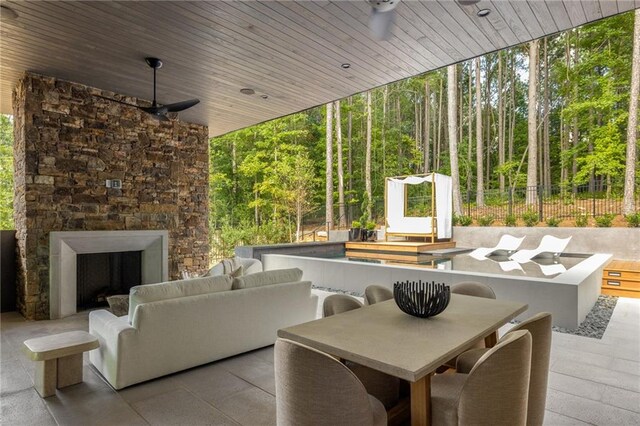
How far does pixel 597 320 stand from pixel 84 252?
6609mm

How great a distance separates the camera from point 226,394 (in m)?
2.58

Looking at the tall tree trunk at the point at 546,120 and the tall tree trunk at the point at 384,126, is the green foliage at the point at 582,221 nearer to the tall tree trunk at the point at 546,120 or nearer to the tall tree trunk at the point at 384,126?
the tall tree trunk at the point at 546,120

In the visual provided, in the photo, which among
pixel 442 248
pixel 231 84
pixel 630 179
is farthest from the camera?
pixel 442 248

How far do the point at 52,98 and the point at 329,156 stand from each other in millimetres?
10152

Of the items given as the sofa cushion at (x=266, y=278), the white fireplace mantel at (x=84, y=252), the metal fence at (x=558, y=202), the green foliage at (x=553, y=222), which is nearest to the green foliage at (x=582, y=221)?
the metal fence at (x=558, y=202)

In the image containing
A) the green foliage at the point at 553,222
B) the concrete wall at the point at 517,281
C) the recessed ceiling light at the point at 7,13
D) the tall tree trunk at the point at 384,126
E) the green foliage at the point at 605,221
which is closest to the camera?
the recessed ceiling light at the point at 7,13

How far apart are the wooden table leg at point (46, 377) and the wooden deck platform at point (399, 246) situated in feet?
27.0

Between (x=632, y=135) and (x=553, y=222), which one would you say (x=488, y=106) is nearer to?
(x=632, y=135)

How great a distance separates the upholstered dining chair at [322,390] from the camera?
131cm

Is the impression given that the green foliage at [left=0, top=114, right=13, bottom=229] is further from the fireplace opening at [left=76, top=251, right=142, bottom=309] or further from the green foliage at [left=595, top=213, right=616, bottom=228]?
the green foliage at [left=595, top=213, right=616, bottom=228]

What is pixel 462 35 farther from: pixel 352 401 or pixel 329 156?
pixel 329 156

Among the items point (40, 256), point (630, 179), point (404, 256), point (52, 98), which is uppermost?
point (52, 98)

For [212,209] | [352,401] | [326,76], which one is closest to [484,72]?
[212,209]

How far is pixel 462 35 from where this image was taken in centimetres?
381
